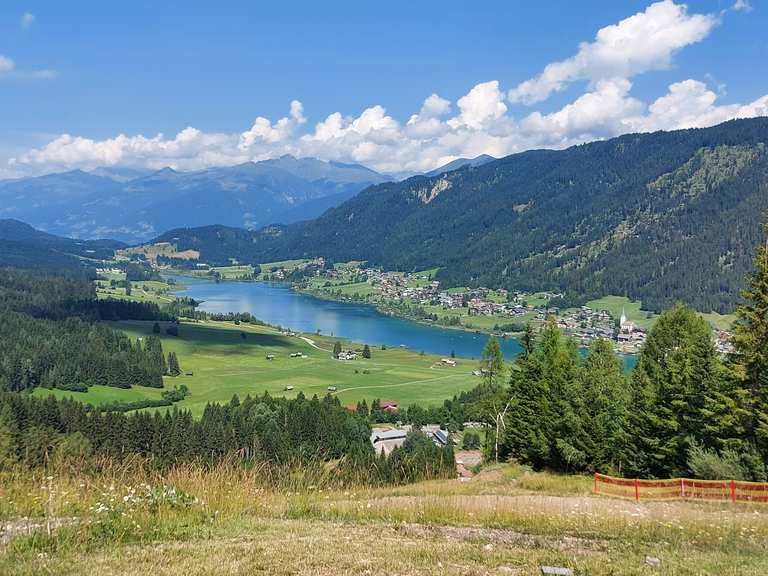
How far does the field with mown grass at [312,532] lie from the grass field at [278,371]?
6364cm

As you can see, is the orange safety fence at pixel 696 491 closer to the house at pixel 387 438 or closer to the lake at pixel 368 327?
the house at pixel 387 438

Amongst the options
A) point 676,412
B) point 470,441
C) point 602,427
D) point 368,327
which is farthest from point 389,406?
point 368,327

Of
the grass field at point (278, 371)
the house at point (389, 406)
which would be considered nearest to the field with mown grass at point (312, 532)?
the house at point (389, 406)

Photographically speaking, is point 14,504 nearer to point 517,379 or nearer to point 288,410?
point 517,379

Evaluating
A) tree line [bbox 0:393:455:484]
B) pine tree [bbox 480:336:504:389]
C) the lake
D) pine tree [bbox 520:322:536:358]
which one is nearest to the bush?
tree line [bbox 0:393:455:484]

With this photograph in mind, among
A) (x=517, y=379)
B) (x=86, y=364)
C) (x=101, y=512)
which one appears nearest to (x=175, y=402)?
(x=86, y=364)

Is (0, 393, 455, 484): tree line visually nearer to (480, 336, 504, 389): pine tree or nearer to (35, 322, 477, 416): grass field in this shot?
(480, 336, 504, 389): pine tree

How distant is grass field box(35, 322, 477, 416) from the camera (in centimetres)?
7956

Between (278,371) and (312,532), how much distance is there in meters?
91.4

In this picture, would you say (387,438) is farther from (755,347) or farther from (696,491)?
(696,491)

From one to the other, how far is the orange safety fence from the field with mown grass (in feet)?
10.1

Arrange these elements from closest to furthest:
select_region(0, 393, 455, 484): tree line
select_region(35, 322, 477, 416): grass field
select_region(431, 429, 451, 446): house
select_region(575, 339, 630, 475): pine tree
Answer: select_region(575, 339, 630, 475): pine tree
select_region(0, 393, 455, 484): tree line
select_region(431, 429, 451, 446): house
select_region(35, 322, 477, 416): grass field

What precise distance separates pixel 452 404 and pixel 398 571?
67.2m

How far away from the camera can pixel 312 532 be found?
6.69 meters
